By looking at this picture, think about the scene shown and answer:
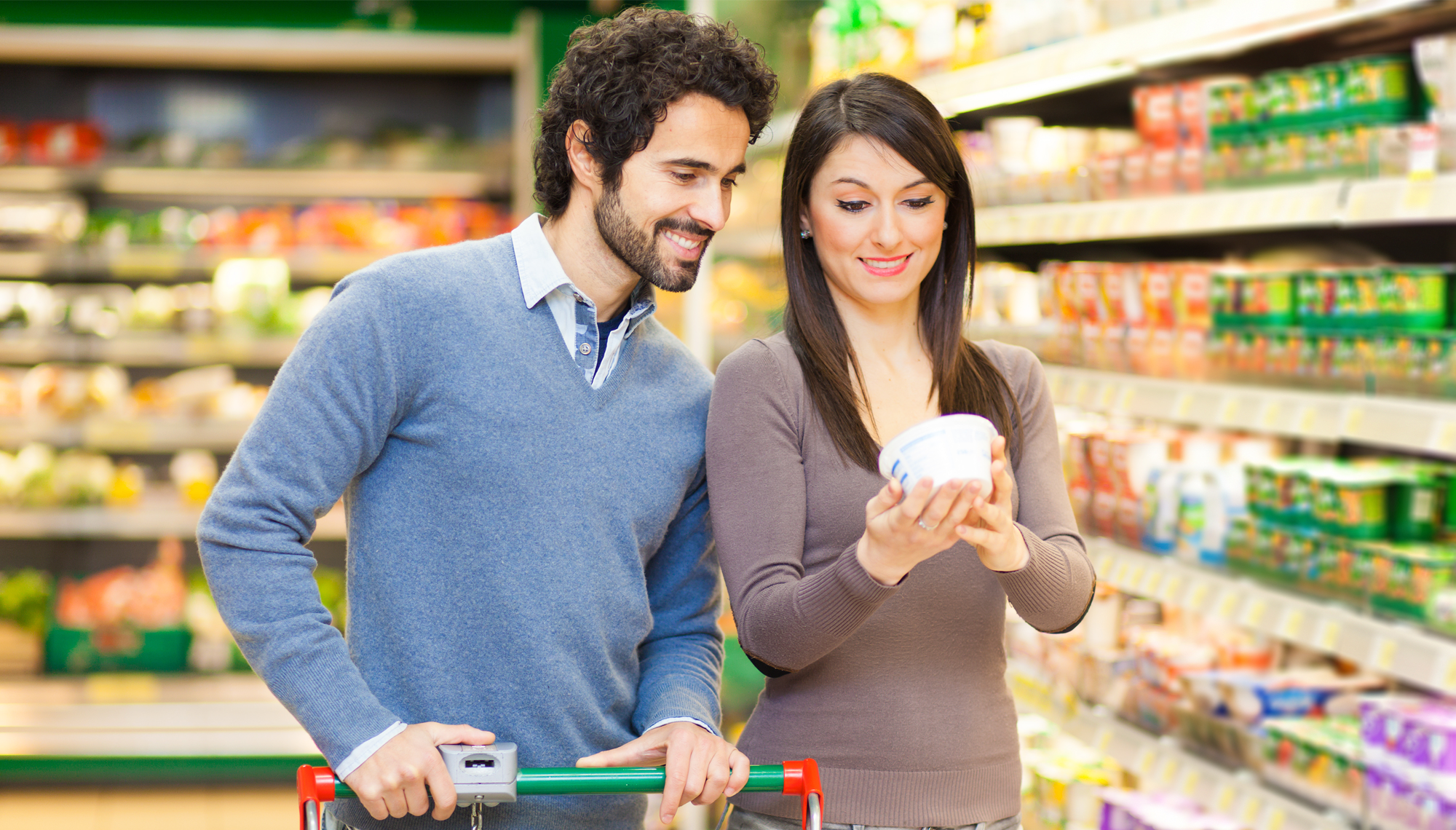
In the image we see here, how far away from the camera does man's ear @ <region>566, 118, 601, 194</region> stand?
160 centimetres

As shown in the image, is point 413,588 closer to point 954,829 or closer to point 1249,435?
point 954,829

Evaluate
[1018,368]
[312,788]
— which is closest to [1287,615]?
[1018,368]

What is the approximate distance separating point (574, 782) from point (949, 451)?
0.53 meters

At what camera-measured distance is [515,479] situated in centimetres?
149

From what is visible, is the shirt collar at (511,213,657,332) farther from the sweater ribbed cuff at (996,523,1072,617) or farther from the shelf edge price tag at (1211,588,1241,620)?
the shelf edge price tag at (1211,588,1241,620)

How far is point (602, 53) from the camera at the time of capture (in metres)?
1.61

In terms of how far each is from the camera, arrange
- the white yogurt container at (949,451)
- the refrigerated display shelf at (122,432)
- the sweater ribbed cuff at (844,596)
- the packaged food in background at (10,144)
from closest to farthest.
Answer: the white yogurt container at (949,451) → the sweater ribbed cuff at (844,596) → the refrigerated display shelf at (122,432) → the packaged food in background at (10,144)

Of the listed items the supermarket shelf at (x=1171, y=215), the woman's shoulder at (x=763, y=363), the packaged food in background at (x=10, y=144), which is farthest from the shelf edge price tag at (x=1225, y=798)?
the packaged food in background at (x=10, y=144)

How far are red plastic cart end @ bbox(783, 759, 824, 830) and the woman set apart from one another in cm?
8

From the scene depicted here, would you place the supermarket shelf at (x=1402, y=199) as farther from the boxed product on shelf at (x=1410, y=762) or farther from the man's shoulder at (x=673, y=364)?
the man's shoulder at (x=673, y=364)

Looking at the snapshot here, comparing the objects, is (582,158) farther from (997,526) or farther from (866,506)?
(997,526)

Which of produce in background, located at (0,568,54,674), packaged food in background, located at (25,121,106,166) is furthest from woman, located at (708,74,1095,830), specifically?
packaged food in background, located at (25,121,106,166)

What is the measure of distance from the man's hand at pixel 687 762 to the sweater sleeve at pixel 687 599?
0.17 metres

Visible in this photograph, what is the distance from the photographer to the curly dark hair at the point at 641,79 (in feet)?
5.02
